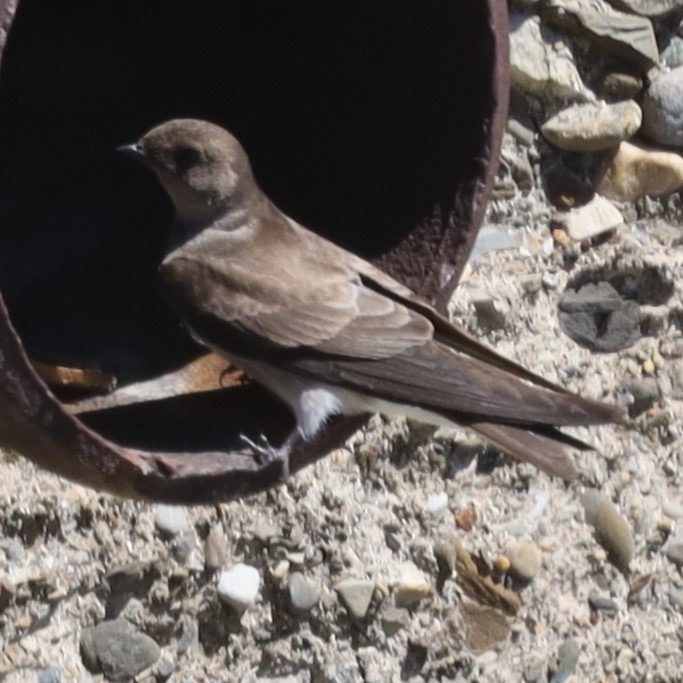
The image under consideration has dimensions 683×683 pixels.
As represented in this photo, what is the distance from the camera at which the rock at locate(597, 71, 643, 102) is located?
2.16 meters

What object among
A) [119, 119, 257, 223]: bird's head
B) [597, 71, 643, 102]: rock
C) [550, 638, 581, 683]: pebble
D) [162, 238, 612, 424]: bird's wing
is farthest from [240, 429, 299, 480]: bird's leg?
[597, 71, 643, 102]: rock

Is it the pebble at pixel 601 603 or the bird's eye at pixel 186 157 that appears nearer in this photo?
the bird's eye at pixel 186 157

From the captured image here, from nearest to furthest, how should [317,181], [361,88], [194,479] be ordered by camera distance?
1. [194,479]
2. [361,88]
3. [317,181]

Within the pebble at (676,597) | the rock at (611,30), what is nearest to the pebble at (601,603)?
the pebble at (676,597)

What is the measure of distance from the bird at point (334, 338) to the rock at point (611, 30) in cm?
62

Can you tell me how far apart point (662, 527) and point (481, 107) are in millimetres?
963

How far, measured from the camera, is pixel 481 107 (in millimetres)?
1484

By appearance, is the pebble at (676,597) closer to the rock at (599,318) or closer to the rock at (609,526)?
the rock at (609,526)

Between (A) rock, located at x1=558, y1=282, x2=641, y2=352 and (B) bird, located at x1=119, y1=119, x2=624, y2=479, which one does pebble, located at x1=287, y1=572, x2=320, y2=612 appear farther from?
(A) rock, located at x1=558, y1=282, x2=641, y2=352

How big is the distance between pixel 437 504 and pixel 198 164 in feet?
2.06

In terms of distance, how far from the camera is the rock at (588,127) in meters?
2.12

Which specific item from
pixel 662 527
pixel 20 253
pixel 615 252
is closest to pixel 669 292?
pixel 615 252

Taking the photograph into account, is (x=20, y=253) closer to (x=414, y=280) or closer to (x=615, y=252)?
(x=414, y=280)

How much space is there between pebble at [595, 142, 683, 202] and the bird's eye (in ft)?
2.38
